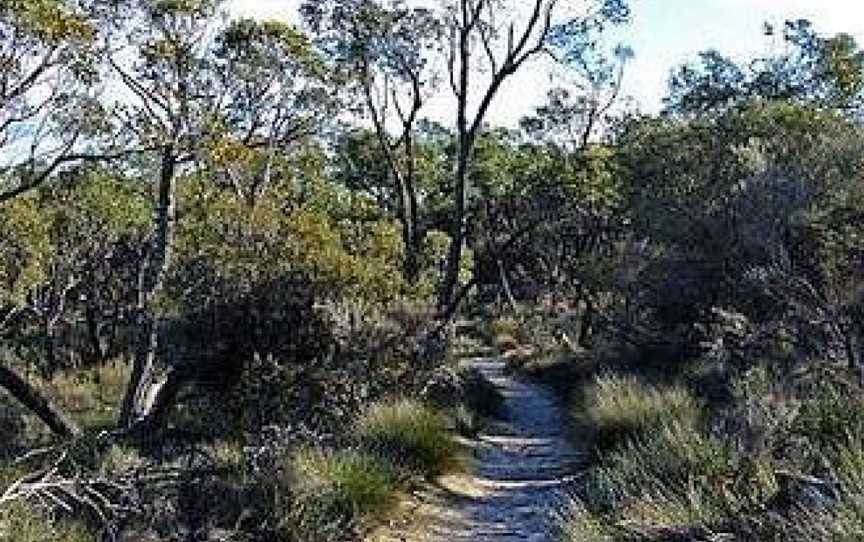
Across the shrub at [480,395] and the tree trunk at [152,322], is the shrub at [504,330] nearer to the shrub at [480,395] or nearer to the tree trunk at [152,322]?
the shrub at [480,395]

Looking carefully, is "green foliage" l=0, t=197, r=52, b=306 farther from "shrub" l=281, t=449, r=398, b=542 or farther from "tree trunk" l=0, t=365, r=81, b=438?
"shrub" l=281, t=449, r=398, b=542

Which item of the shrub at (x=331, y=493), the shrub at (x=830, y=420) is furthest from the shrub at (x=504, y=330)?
the shrub at (x=830, y=420)

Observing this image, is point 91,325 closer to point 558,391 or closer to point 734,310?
point 558,391

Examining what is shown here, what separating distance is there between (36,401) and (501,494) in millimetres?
8437

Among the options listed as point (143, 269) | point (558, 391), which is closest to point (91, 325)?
point (143, 269)

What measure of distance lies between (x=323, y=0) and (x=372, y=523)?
75.7 ft

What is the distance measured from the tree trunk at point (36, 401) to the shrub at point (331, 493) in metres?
8.21

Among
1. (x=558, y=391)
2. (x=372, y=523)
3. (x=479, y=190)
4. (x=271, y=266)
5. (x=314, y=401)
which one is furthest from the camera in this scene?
(x=479, y=190)

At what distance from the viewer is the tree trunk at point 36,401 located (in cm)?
1894

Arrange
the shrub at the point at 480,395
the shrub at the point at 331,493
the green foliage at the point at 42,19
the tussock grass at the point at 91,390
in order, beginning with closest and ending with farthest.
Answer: the shrub at the point at 331,493
the green foliage at the point at 42,19
the shrub at the point at 480,395
the tussock grass at the point at 91,390

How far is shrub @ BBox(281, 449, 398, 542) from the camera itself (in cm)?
1073

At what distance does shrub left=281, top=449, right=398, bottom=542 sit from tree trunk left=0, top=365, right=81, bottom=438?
8.21 m

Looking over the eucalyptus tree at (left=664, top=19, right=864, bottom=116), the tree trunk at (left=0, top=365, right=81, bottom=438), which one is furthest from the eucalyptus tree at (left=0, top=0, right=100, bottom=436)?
the eucalyptus tree at (left=664, top=19, right=864, bottom=116)

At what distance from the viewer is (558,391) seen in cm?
2759
